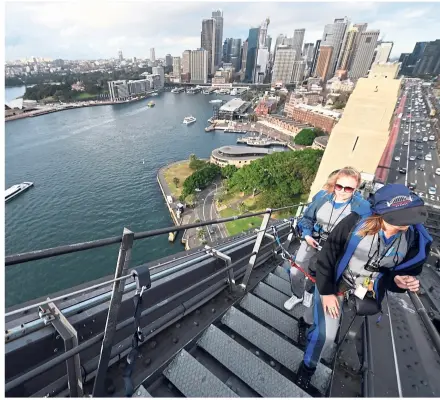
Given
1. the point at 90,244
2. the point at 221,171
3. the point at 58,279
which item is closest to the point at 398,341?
the point at 90,244

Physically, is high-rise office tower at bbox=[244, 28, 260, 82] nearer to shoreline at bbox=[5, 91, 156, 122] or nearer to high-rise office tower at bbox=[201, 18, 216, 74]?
high-rise office tower at bbox=[201, 18, 216, 74]

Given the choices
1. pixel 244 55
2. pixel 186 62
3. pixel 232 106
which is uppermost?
pixel 244 55

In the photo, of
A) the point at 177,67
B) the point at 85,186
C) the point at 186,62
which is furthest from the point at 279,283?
the point at 177,67

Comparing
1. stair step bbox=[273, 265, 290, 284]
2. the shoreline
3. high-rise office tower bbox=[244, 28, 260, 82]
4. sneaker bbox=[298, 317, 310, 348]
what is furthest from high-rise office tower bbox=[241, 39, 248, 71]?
sneaker bbox=[298, 317, 310, 348]

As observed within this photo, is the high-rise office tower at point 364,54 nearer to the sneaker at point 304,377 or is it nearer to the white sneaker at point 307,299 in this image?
the white sneaker at point 307,299

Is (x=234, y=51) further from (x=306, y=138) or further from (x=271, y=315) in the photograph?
(x=271, y=315)

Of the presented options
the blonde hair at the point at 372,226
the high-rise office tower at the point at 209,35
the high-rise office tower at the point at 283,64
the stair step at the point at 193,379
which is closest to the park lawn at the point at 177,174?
the stair step at the point at 193,379
